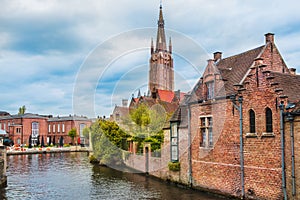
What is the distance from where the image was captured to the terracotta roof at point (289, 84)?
16.1 meters

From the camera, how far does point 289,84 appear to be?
17.1m

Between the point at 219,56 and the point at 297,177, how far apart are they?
1277 centimetres

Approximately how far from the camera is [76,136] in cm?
8044

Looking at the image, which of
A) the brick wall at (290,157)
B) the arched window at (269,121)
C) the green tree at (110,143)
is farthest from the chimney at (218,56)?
the green tree at (110,143)

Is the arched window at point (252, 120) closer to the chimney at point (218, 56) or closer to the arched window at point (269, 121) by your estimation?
the arched window at point (269, 121)

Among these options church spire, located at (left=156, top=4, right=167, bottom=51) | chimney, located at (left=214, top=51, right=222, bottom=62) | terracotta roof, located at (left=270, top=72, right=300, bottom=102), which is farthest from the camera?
church spire, located at (left=156, top=4, right=167, bottom=51)

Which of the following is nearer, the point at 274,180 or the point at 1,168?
the point at 274,180

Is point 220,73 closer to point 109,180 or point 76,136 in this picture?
point 109,180

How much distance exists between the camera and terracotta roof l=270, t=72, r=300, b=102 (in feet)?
52.8

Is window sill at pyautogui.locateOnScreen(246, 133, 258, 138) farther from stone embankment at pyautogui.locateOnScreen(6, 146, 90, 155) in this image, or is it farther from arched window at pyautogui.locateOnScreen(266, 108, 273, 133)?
stone embankment at pyautogui.locateOnScreen(6, 146, 90, 155)

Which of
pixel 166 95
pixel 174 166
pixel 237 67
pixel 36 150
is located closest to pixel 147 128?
pixel 174 166

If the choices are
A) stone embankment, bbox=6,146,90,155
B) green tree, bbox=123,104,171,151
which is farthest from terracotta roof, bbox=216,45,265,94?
stone embankment, bbox=6,146,90,155

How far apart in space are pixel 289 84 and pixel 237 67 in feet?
14.1

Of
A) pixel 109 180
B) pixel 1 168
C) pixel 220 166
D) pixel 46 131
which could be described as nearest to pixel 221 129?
pixel 220 166
